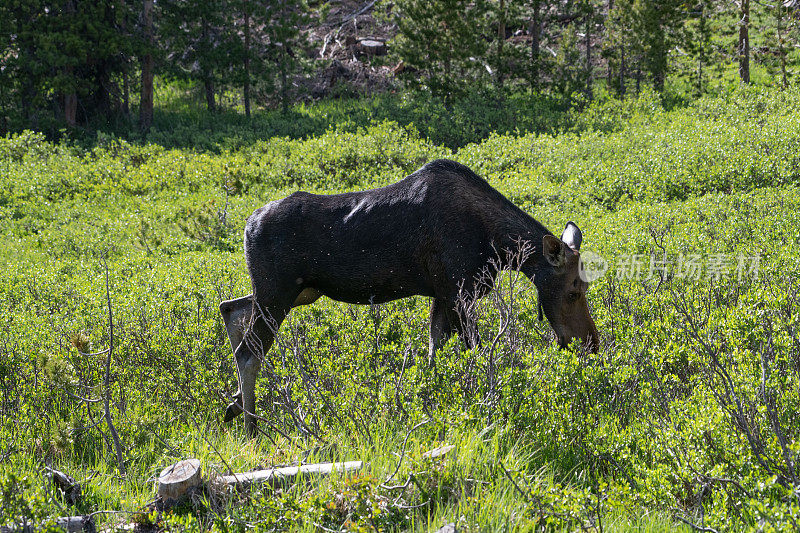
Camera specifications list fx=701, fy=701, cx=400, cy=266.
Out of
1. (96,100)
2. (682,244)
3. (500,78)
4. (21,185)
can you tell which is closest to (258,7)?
(96,100)

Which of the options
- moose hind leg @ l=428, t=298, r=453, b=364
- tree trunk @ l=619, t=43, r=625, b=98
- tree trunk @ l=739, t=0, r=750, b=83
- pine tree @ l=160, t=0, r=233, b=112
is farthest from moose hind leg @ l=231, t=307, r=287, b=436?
tree trunk @ l=739, t=0, r=750, b=83

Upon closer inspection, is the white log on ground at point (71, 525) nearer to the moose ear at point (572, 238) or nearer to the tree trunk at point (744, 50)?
the moose ear at point (572, 238)

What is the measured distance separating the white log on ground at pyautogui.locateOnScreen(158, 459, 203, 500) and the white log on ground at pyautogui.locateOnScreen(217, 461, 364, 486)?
0.64 feet

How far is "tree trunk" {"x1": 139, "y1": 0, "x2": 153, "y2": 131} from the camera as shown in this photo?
2767 centimetres

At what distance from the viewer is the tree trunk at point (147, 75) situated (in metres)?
27.7

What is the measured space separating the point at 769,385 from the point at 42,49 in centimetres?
2797

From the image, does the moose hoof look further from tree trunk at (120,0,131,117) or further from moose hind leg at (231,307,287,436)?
tree trunk at (120,0,131,117)

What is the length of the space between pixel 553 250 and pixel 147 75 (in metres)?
26.3

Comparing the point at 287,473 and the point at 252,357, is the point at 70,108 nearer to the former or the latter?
the point at 252,357

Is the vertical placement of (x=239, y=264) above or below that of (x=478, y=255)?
below

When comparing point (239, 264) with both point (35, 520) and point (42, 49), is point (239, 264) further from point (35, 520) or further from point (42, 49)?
point (42, 49)

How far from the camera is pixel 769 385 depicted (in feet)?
15.5

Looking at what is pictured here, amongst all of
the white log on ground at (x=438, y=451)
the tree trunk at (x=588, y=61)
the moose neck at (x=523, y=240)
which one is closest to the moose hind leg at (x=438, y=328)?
the moose neck at (x=523, y=240)

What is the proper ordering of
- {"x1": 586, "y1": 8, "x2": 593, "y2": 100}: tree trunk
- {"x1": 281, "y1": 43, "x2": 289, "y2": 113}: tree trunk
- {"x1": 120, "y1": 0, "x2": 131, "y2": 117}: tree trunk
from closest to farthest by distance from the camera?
{"x1": 120, "y1": 0, "x2": 131, "y2": 117}: tree trunk
{"x1": 586, "y1": 8, "x2": 593, "y2": 100}: tree trunk
{"x1": 281, "y1": 43, "x2": 289, "y2": 113}: tree trunk
